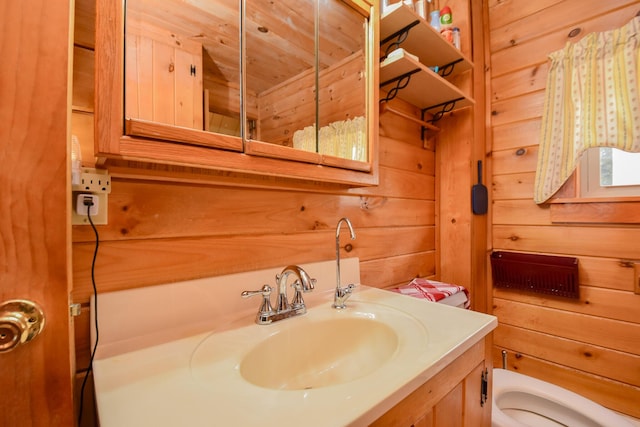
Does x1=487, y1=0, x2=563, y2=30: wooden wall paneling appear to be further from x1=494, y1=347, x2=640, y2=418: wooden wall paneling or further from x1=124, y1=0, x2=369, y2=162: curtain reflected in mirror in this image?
x1=494, y1=347, x2=640, y2=418: wooden wall paneling

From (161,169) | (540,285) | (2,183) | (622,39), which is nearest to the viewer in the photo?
(2,183)

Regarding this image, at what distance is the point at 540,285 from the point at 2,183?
6.05 feet

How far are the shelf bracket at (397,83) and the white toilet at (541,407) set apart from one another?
4.19 feet

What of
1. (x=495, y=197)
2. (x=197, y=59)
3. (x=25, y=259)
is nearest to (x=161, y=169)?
(x=197, y=59)

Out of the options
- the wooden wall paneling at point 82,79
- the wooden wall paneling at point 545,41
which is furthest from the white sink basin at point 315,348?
the wooden wall paneling at point 545,41

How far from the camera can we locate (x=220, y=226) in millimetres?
776

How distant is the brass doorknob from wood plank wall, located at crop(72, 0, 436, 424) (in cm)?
35

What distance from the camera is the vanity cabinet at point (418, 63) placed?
1.06m

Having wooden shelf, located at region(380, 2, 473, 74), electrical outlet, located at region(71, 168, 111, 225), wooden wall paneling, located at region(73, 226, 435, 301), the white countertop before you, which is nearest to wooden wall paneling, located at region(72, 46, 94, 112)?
electrical outlet, located at region(71, 168, 111, 225)

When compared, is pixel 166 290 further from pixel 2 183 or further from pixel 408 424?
pixel 408 424

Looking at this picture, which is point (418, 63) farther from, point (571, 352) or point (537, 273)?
point (571, 352)

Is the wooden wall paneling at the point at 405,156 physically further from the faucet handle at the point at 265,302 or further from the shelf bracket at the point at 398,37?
the faucet handle at the point at 265,302

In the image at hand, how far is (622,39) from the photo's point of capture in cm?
119

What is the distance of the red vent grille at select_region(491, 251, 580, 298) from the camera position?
1.32 m
